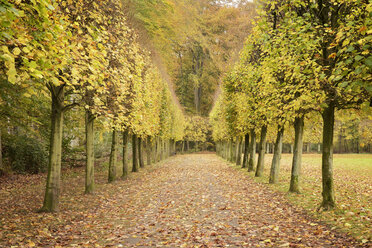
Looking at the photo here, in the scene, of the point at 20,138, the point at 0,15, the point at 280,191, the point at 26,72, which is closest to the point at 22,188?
the point at 20,138

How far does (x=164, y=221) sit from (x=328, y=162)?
6.11 metres

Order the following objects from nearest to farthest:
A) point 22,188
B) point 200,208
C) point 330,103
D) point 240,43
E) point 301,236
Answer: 1. point 301,236
2. point 330,103
3. point 200,208
4. point 22,188
5. point 240,43

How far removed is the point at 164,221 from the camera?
8.13 m

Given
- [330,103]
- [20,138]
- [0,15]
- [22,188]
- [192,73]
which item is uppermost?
[192,73]

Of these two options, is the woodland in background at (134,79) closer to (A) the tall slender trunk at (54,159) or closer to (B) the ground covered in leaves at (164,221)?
(A) the tall slender trunk at (54,159)

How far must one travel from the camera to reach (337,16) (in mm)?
8695

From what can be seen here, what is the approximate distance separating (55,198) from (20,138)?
13327 mm

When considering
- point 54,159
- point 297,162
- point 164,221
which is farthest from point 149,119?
point 164,221

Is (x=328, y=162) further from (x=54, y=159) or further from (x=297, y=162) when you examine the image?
(x=54, y=159)

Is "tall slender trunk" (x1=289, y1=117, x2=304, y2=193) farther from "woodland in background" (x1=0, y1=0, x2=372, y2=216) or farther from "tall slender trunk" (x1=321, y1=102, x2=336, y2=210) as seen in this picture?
"tall slender trunk" (x1=321, y1=102, x2=336, y2=210)

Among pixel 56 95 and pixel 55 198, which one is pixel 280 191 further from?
pixel 56 95

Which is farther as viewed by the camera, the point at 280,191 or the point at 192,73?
Answer: the point at 192,73

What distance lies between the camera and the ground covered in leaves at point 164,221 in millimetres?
6227

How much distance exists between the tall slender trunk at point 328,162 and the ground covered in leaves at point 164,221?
3.23 ft
